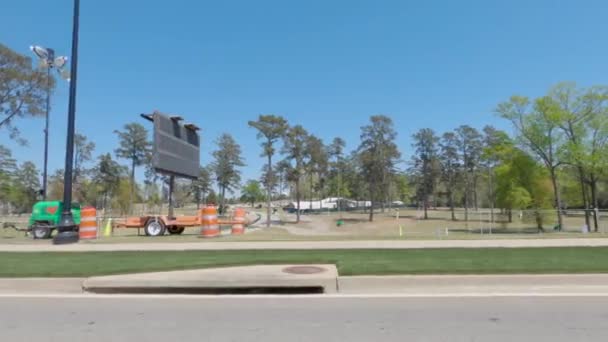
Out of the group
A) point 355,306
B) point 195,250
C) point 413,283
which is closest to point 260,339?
point 355,306

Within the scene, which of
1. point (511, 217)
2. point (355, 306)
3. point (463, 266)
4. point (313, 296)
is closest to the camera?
point (355, 306)

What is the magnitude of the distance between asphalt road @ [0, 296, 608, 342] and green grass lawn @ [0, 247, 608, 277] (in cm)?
158

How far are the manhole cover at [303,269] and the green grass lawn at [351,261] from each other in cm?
47

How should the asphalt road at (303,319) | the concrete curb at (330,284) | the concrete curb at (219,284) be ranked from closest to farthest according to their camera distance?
the asphalt road at (303,319)
the concrete curb at (330,284)
the concrete curb at (219,284)

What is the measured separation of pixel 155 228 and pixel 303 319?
17644 millimetres

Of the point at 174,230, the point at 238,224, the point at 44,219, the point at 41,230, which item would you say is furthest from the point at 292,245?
the point at 44,219

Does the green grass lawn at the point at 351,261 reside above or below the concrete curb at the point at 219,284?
above

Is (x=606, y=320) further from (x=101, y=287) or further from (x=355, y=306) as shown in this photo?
(x=101, y=287)

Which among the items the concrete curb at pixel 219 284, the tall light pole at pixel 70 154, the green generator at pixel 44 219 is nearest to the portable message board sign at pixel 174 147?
the tall light pole at pixel 70 154

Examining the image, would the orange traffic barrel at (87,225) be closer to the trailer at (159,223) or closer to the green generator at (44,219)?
the trailer at (159,223)

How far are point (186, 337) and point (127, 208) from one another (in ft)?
204

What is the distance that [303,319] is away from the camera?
537 centimetres

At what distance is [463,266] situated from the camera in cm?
807

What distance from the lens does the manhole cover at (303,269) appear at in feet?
25.9
